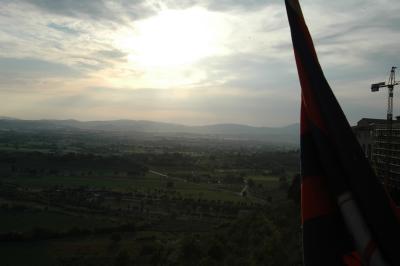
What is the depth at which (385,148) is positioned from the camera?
2669cm

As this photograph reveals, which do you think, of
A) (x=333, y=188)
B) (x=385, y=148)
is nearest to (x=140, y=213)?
(x=385, y=148)

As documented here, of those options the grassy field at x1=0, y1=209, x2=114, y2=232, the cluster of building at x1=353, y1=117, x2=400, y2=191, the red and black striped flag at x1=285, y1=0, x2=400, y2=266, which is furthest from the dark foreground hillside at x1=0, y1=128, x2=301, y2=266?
the red and black striped flag at x1=285, y1=0, x2=400, y2=266

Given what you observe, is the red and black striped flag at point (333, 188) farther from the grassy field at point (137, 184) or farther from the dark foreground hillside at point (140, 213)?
the grassy field at point (137, 184)

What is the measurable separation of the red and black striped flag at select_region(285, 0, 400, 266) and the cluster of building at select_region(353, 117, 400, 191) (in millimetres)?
24873

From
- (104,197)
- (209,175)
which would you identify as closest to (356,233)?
(104,197)

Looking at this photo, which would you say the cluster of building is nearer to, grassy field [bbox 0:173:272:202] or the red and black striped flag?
grassy field [bbox 0:173:272:202]

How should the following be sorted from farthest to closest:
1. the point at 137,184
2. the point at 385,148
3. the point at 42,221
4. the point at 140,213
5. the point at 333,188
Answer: the point at 137,184
the point at 140,213
the point at 42,221
the point at 385,148
the point at 333,188

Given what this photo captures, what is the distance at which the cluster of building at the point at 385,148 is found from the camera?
24875mm

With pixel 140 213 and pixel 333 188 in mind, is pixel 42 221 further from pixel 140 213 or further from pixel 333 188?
pixel 333 188

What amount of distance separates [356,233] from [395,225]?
12 cm

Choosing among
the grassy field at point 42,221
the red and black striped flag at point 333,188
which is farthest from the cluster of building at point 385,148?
the red and black striped flag at point 333,188

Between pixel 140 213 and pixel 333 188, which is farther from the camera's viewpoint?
pixel 140 213

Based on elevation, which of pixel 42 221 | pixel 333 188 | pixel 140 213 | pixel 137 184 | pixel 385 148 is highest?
pixel 333 188

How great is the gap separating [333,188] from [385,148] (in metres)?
28.1
